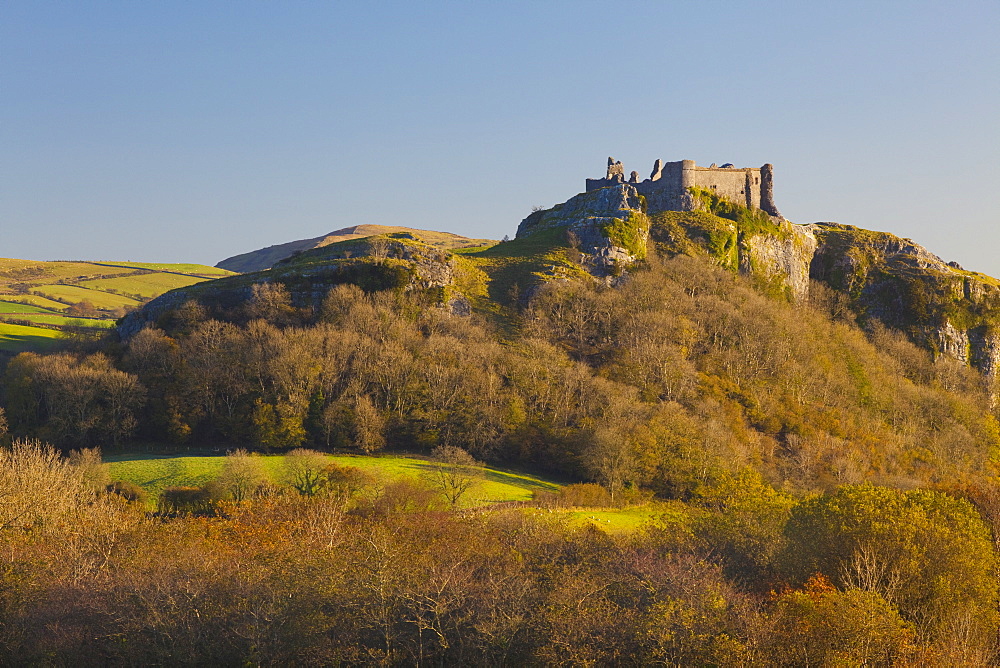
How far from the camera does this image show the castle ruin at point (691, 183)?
15262 cm

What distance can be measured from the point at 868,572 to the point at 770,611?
4803 mm

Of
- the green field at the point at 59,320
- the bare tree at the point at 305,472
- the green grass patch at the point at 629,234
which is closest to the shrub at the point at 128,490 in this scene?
the bare tree at the point at 305,472

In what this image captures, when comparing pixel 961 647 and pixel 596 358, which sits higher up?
pixel 596 358

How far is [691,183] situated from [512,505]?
105171 millimetres

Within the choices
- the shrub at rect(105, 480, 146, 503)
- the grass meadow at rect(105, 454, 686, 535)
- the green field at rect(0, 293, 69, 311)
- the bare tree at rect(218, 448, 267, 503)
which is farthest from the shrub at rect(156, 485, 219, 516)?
the green field at rect(0, 293, 69, 311)

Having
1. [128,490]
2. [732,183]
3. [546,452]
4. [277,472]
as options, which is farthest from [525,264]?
[128,490]

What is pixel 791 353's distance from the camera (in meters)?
120

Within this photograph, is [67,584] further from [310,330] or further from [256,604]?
[310,330]

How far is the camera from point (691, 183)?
153625 mm

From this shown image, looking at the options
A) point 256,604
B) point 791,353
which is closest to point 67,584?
point 256,604

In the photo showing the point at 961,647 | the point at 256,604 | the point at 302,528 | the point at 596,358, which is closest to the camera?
the point at 961,647

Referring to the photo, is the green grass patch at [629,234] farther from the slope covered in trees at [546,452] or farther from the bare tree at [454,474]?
the bare tree at [454,474]

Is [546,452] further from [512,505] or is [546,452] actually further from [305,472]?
[305,472]

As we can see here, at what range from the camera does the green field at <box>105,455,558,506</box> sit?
65875 mm
